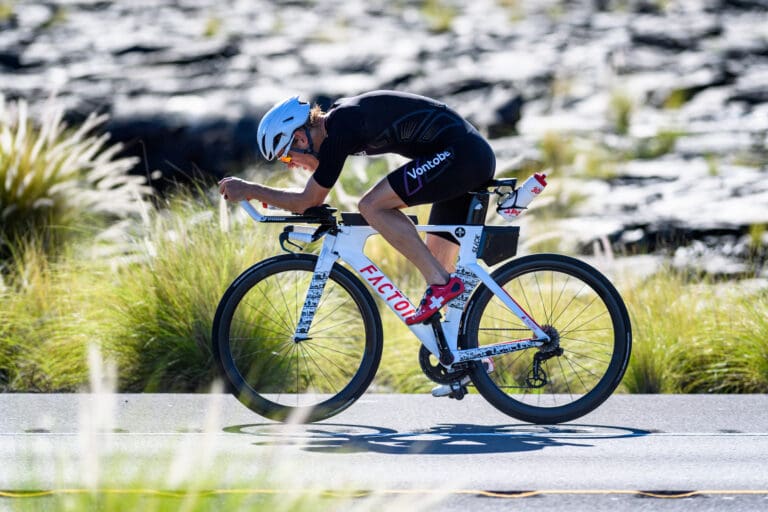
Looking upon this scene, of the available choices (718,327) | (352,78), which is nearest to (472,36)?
(352,78)

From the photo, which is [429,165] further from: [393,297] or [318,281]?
[318,281]

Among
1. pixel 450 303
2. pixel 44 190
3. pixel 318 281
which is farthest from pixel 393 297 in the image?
pixel 44 190

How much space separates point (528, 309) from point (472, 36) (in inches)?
587

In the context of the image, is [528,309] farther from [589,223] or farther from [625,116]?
[625,116]

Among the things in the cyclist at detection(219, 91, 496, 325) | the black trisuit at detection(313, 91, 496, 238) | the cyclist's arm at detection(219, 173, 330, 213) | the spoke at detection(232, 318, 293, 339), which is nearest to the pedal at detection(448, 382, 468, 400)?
the cyclist at detection(219, 91, 496, 325)

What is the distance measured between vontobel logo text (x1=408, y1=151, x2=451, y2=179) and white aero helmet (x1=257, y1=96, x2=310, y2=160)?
0.61 meters

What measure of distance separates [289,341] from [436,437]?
1287mm

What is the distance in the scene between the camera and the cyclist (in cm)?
659

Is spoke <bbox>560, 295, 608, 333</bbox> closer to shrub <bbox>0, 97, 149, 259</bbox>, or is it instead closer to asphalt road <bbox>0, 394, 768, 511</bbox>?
asphalt road <bbox>0, 394, 768, 511</bbox>

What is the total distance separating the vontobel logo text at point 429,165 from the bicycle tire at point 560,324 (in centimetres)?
66

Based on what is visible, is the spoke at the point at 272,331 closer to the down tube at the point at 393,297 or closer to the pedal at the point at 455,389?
the down tube at the point at 393,297

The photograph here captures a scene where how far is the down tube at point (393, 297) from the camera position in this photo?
6828 millimetres

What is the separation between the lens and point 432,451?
620cm

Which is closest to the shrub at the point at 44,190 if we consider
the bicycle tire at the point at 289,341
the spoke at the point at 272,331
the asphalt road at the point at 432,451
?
the bicycle tire at the point at 289,341
